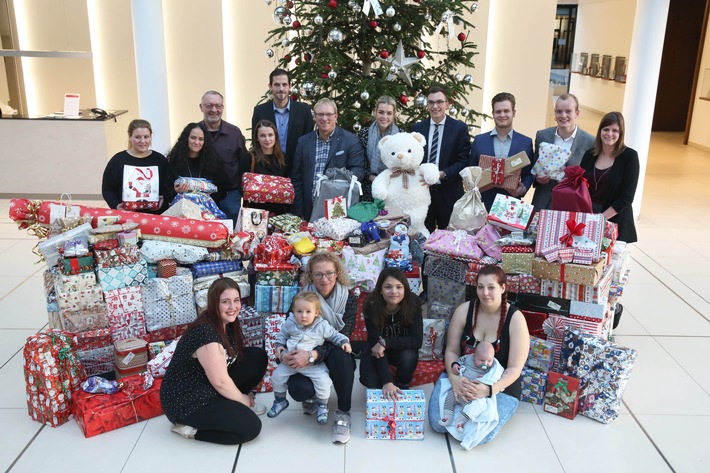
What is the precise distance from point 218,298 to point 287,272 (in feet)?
2.93

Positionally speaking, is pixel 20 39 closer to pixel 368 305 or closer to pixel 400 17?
pixel 400 17

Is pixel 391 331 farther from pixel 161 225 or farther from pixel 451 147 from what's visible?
pixel 451 147

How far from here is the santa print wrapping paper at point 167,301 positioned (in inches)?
152

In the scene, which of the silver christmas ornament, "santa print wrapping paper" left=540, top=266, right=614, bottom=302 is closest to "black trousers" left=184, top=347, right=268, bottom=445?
"santa print wrapping paper" left=540, top=266, right=614, bottom=302

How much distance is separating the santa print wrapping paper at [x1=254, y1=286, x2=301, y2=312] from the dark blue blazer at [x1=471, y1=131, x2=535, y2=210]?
1.68m

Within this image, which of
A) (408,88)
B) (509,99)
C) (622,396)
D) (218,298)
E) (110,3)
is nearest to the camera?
(218,298)

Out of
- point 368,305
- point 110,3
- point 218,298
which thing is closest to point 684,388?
point 368,305

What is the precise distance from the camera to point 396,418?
3285mm

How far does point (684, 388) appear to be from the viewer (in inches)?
149

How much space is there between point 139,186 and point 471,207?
2305 millimetres

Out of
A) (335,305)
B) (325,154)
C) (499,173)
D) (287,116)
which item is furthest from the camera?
(287,116)

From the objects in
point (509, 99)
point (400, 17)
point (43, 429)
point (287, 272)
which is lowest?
point (43, 429)

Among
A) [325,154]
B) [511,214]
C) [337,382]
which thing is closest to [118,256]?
[337,382]

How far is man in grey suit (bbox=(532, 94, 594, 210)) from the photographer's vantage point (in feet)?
14.4
